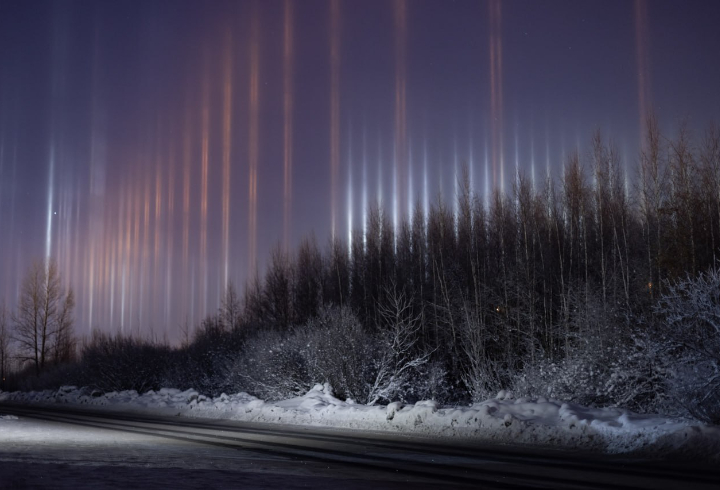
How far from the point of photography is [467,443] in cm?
1532

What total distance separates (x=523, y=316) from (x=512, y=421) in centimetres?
2756

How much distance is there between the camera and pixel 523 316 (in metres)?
43.1

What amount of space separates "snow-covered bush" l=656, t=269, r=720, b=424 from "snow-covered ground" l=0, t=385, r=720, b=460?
0.84 m

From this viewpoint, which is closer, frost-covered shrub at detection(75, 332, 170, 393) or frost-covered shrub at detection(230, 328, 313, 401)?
frost-covered shrub at detection(230, 328, 313, 401)

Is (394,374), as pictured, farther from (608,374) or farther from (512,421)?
(512,421)

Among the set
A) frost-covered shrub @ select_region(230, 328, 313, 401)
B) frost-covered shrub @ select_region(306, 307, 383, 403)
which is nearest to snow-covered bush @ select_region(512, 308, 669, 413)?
frost-covered shrub @ select_region(306, 307, 383, 403)

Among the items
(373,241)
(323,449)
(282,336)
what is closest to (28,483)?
(323,449)

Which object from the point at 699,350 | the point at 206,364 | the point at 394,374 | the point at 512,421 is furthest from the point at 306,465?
the point at 206,364

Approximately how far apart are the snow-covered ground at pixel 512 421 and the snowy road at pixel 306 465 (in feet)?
4.24

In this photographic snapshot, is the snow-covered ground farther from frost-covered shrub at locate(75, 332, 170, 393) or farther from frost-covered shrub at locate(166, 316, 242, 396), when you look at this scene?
frost-covered shrub at locate(75, 332, 170, 393)

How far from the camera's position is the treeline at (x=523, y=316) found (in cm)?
2098

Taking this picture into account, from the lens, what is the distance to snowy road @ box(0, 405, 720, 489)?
958 cm

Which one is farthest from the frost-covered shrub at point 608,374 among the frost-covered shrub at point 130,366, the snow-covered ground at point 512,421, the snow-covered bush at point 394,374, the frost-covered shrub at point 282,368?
the frost-covered shrub at point 130,366

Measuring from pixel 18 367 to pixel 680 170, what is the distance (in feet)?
231
